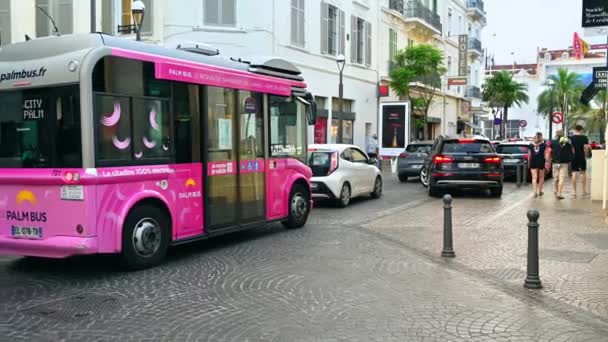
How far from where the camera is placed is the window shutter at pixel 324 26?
29.3 m

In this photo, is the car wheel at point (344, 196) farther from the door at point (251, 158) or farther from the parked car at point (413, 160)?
the parked car at point (413, 160)

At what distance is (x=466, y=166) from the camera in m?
17.1

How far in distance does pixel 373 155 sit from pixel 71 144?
2451cm

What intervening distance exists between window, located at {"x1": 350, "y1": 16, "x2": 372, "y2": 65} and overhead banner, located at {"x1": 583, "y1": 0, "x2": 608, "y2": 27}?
65.3ft

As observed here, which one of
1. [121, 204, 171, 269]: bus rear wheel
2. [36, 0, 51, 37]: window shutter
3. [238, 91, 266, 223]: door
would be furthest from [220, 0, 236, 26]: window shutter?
[121, 204, 171, 269]: bus rear wheel

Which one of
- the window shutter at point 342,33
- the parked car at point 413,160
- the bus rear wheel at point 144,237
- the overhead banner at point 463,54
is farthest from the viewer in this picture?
the overhead banner at point 463,54

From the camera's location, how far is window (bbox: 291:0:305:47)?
1053 inches

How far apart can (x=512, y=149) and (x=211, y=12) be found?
42.0 ft

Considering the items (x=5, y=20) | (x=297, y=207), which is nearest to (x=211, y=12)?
(x=5, y=20)

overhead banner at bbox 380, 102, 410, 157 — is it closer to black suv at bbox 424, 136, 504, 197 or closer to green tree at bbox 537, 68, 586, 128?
black suv at bbox 424, 136, 504, 197

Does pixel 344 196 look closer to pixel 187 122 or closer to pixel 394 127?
pixel 187 122

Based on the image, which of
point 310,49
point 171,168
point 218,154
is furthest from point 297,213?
point 310,49

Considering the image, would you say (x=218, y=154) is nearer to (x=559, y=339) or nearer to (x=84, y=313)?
(x=84, y=313)

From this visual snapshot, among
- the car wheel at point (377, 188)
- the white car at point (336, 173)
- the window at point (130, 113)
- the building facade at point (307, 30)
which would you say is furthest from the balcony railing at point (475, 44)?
the window at point (130, 113)
